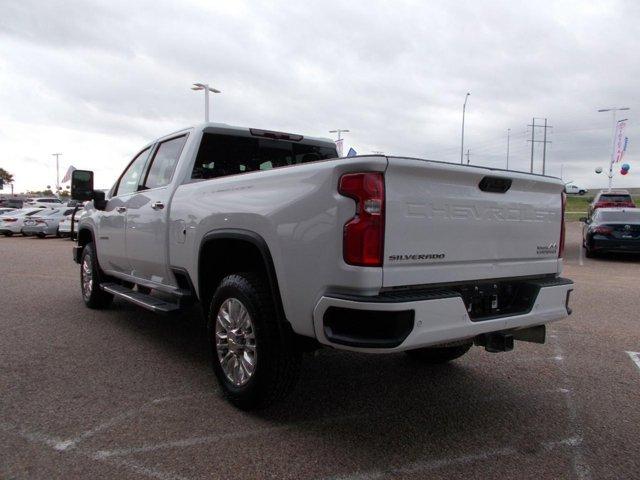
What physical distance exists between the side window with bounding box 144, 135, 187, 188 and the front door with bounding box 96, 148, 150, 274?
0.28 meters

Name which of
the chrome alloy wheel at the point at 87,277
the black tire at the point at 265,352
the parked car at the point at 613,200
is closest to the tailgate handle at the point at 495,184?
the black tire at the point at 265,352

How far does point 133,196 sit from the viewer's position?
215 inches

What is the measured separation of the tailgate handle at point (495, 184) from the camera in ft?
10.9

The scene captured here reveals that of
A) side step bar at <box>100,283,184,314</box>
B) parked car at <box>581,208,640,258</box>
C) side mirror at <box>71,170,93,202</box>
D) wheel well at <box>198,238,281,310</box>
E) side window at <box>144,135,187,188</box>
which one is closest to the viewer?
wheel well at <box>198,238,281,310</box>

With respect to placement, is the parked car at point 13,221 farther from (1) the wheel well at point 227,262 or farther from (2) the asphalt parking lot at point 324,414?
(1) the wheel well at point 227,262

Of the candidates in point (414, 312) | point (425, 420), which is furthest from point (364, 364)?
point (414, 312)

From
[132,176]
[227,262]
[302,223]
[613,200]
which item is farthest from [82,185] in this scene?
[613,200]

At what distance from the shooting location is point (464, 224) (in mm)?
3221

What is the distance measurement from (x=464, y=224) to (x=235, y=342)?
168 centimetres

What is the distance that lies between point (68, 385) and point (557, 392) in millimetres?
3666

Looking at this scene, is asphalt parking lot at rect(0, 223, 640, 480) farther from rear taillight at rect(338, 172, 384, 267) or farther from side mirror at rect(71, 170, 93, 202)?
side mirror at rect(71, 170, 93, 202)

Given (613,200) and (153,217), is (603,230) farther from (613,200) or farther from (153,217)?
(613,200)

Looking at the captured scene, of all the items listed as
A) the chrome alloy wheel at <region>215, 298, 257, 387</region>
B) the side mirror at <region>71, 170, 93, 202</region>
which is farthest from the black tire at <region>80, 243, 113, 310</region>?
the chrome alloy wheel at <region>215, 298, 257, 387</region>

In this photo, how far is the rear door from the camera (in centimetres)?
472
